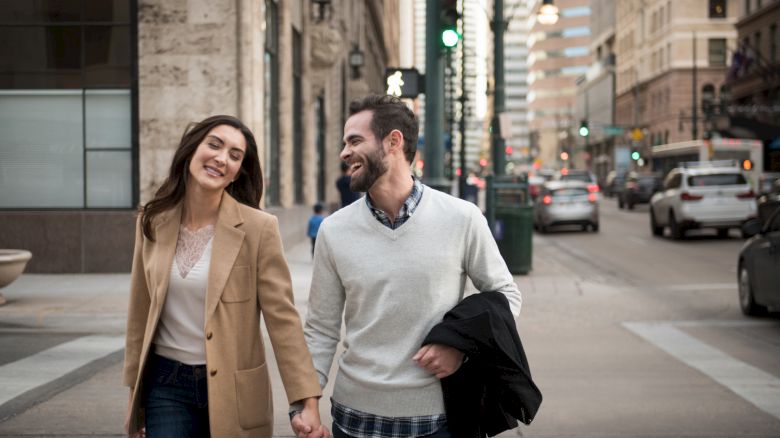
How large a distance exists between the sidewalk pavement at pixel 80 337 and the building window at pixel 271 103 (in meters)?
2.21

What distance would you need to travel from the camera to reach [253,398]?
3.61m

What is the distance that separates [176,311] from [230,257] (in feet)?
0.91

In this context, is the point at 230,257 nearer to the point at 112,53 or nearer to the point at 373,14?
the point at 112,53

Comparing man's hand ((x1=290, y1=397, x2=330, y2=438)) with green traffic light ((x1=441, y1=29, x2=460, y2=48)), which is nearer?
man's hand ((x1=290, y1=397, x2=330, y2=438))

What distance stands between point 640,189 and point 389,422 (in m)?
49.5

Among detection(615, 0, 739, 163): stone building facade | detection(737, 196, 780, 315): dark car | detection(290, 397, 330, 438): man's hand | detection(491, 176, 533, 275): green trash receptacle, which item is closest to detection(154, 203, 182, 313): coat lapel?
detection(290, 397, 330, 438): man's hand

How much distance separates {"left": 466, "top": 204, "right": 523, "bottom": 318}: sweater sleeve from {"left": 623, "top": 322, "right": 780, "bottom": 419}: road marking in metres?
4.52

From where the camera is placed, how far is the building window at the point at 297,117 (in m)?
25.7

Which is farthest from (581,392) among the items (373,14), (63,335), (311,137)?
(373,14)

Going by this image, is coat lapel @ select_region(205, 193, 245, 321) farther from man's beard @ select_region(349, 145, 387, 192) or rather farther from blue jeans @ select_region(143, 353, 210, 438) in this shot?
man's beard @ select_region(349, 145, 387, 192)

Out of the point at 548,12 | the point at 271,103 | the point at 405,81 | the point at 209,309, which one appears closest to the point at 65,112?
the point at 271,103

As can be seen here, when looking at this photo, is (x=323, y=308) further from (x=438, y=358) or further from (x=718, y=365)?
(x=718, y=365)

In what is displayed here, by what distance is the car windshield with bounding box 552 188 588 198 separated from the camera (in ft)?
107

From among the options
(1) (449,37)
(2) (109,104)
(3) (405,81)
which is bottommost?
(2) (109,104)
